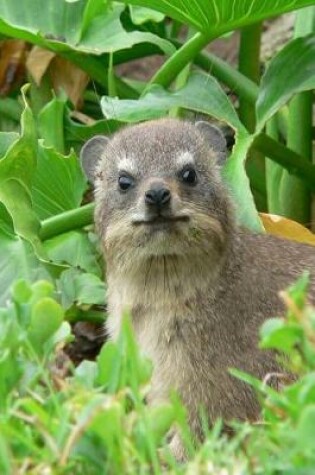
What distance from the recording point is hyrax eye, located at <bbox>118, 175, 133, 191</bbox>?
4148 millimetres

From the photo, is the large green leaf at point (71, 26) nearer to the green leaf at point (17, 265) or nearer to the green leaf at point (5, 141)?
the green leaf at point (5, 141)

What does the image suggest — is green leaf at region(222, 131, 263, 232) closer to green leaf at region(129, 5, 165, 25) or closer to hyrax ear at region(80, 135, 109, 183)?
hyrax ear at region(80, 135, 109, 183)

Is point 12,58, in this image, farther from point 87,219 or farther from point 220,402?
point 220,402

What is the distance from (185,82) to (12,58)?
1.33 meters

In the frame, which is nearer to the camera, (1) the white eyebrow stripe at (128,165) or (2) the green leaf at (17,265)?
(1) the white eyebrow stripe at (128,165)

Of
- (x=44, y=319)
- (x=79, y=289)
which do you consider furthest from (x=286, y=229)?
(x=44, y=319)

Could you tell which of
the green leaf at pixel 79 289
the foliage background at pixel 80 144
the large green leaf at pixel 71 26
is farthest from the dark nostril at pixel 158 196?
the large green leaf at pixel 71 26

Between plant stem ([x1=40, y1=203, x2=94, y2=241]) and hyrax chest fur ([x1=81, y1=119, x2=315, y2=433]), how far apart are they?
0.59 metres

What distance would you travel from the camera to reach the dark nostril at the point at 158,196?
3.81 metres

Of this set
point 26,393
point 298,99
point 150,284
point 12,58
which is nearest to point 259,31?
point 298,99

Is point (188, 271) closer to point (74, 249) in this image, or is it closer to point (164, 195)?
point (164, 195)

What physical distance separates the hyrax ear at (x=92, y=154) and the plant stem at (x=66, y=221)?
314 millimetres

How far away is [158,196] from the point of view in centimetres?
381

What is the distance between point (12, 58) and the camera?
6.32 m
